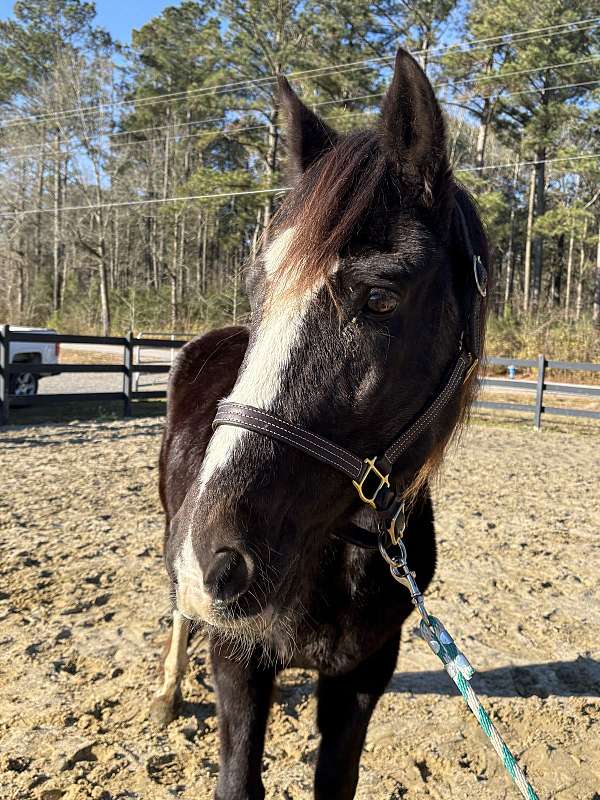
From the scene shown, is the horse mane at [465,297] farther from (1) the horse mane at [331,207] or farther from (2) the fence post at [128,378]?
(2) the fence post at [128,378]

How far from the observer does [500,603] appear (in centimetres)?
404

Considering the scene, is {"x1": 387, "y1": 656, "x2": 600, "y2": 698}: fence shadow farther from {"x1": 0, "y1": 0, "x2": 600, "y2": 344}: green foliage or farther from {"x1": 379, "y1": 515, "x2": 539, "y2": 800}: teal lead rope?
{"x1": 0, "y1": 0, "x2": 600, "y2": 344}: green foliage

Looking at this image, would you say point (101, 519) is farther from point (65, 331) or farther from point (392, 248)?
point (65, 331)

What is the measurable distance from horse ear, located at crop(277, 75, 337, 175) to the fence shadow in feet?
8.58

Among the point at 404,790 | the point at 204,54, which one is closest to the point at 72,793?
the point at 404,790

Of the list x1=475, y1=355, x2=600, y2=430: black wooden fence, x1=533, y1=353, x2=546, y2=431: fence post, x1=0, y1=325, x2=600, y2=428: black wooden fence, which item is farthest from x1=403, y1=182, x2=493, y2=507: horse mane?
x1=533, y1=353, x2=546, y2=431: fence post

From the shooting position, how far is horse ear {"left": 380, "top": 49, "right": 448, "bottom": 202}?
1.37 metres

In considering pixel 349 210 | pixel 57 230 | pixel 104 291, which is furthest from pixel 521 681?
pixel 57 230

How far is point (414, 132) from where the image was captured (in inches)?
55.2

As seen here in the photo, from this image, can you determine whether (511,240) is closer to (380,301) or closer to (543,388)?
(543,388)

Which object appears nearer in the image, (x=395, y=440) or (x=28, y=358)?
(x=395, y=440)

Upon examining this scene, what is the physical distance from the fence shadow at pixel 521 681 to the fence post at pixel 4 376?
8230mm

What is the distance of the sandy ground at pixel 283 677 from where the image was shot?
240 cm

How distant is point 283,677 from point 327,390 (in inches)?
92.7
